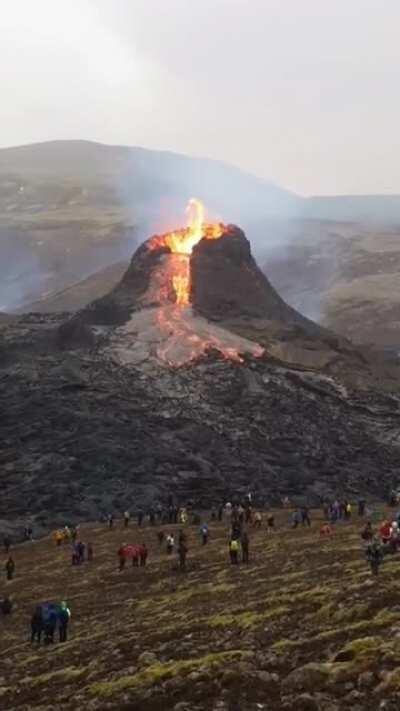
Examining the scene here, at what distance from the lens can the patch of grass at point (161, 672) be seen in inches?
864

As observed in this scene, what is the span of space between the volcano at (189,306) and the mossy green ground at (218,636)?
80.2 metres

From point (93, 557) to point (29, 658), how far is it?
108ft

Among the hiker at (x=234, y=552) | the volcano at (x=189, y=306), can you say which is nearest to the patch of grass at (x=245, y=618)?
the hiker at (x=234, y=552)

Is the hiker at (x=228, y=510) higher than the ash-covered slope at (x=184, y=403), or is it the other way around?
the ash-covered slope at (x=184, y=403)

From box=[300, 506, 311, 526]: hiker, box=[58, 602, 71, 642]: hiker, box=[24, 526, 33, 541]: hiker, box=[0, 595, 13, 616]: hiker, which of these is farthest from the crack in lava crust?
box=[58, 602, 71, 642]: hiker

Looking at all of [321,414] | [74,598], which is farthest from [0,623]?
[321,414]

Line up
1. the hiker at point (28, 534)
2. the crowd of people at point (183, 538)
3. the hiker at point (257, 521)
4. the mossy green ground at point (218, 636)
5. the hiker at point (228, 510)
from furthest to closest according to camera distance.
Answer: the hiker at point (228, 510) < the hiker at point (28, 534) < the hiker at point (257, 521) < the crowd of people at point (183, 538) < the mossy green ground at point (218, 636)

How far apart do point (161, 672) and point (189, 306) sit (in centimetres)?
12120

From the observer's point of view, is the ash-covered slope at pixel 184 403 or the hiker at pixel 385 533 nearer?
the hiker at pixel 385 533

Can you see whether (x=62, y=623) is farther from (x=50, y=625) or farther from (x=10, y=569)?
(x=10, y=569)

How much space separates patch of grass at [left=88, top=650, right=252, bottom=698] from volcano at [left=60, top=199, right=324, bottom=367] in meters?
Answer: 102

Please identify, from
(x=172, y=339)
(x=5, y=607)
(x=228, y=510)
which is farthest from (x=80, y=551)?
(x=172, y=339)

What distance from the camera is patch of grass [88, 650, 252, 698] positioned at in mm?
21938

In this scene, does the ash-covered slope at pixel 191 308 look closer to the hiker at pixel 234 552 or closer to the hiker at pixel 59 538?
the hiker at pixel 59 538
